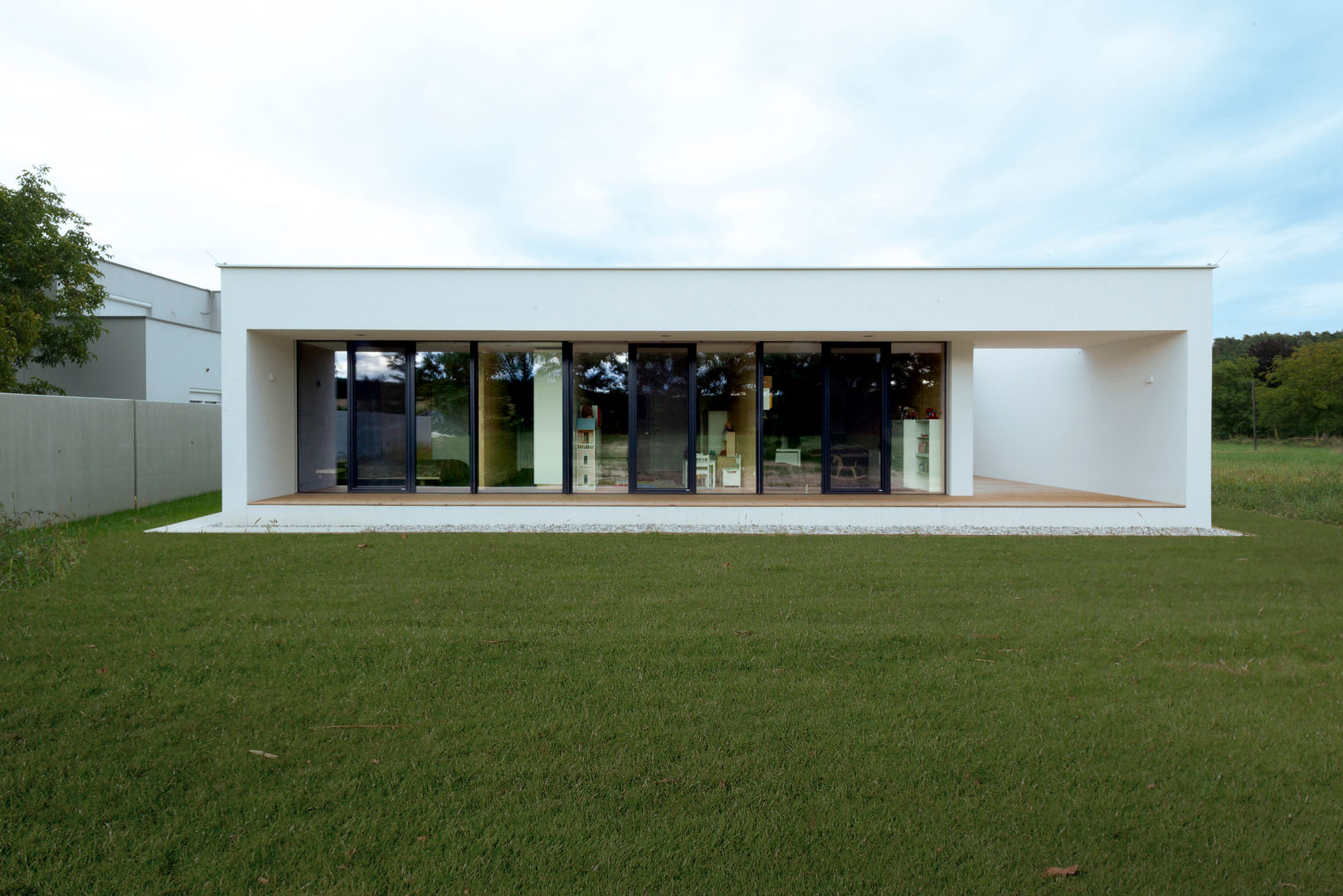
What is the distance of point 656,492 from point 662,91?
10.7 m

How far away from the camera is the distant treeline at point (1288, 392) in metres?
32.6

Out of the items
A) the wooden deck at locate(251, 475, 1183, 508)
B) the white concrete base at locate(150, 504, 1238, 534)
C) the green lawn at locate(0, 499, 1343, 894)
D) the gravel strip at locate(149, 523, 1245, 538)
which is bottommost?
the green lawn at locate(0, 499, 1343, 894)

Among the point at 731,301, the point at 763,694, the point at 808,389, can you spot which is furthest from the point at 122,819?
the point at 808,389

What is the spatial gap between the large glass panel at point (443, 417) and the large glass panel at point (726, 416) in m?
3.61

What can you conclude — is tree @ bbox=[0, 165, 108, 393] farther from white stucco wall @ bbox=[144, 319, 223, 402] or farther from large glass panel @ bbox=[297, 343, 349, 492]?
large glass panel @ bbox=[297, 343, 349, 492]

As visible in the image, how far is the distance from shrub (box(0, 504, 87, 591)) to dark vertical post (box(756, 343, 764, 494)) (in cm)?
832

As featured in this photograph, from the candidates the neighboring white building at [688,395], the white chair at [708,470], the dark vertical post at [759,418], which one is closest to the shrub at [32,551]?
the neighboring white building at [688,395]

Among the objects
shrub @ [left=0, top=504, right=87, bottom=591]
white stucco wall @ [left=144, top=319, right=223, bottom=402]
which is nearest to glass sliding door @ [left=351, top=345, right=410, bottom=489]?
shrub @ [left=0, top=504, right=87, bottom=591]

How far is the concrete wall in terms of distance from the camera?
31.4ft

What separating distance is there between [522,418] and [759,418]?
371 cm

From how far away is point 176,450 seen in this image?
13219 millimetres

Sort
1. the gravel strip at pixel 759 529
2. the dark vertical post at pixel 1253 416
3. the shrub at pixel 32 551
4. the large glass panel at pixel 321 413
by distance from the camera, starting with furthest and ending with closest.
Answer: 1. the dark vertical post at pixel 1253 416
2. the large glass panel at pixel 321 413
3. the gravel strip at pixel 759 529
4. the shrub at pixel 32 551

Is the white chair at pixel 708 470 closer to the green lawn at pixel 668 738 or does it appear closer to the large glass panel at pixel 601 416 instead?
the large glass panel at pixel 601 416

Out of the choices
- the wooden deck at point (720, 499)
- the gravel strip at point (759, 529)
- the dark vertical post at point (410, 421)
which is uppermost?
the dark vertical post at point (410, 421)
